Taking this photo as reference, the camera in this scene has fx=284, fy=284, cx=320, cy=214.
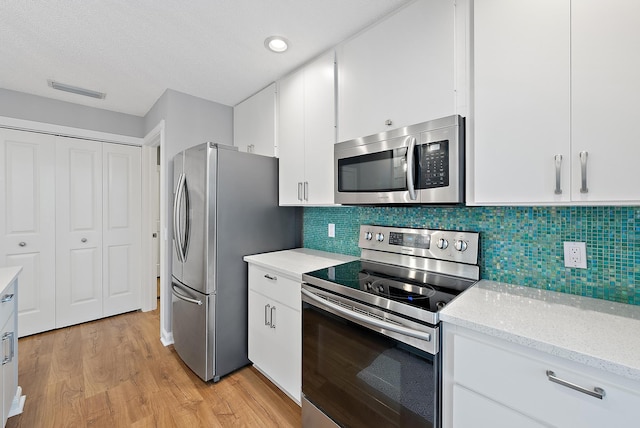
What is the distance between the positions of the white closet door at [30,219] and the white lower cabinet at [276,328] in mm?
2479

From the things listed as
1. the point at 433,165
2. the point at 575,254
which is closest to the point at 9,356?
the point at 433,165

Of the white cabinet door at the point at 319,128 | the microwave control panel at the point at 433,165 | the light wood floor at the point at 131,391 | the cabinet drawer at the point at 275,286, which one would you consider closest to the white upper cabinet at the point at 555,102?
the microwave control panel at the point at 433,165

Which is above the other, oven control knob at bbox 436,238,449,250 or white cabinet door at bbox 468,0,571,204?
white cabinet door at bbox 468,0,571,204

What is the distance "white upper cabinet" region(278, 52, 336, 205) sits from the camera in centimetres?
196

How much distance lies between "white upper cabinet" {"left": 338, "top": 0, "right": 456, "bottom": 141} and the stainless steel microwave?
8cm

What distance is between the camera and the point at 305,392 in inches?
63.9

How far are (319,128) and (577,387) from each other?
1.79 meters

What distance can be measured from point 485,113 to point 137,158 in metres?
3.74

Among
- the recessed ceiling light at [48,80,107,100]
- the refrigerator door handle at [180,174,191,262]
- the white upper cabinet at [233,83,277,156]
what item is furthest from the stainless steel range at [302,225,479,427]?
the recessed ceiling light at [48,80,107,100]

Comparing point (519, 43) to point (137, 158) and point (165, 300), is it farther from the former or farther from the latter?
point (137, 158)

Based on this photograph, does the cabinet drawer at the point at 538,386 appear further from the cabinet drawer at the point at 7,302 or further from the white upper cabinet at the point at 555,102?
the cabinet drawer at the point at 7,302

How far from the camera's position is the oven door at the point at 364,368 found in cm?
109

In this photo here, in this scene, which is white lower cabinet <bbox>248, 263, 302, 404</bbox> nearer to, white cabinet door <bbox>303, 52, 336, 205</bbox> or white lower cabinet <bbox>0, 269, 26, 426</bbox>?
white cabinet door <bbox>303, 52, 336, 205</bbox>

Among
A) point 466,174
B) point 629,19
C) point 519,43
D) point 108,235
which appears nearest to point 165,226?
point 108,235
